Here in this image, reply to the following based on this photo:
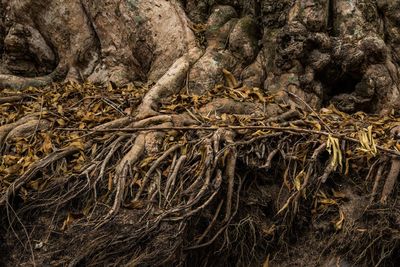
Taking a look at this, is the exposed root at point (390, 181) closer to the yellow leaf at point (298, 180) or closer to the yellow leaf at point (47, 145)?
the yellow leaf at point (298, 180)

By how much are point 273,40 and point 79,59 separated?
97.2 inches

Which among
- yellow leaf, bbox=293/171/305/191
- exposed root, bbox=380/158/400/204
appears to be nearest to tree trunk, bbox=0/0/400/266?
yellow leaf, bbox=293/171/305/191

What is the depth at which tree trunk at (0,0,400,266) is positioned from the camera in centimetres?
590

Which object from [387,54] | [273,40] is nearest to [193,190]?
[273,40]

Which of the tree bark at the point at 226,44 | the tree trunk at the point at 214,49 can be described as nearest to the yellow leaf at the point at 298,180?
the tree trunk at the point at 214,49

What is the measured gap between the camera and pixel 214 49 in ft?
20.7

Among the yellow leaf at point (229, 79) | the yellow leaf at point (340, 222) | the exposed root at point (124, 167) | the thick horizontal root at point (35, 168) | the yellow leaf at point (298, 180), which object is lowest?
the yellow leaf at point (340, 222)

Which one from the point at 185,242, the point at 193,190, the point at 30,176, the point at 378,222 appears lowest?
the point at 378,222

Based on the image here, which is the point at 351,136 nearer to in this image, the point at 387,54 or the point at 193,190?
the point at 193,190

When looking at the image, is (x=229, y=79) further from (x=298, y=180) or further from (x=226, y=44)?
(x=298, y=180)

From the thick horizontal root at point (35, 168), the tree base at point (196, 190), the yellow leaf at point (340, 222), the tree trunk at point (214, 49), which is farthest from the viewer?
the tree trunk at point (214, 49)

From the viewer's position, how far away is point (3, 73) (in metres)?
7.32

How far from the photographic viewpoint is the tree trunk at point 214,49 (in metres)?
5.90

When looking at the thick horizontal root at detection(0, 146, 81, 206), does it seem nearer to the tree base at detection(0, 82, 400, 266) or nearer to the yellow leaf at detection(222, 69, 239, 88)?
the tree base at detection(0, 82, 400, 266)
